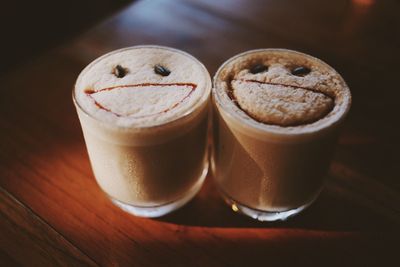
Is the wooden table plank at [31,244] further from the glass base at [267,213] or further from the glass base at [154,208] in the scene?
the glass base at [267,213]

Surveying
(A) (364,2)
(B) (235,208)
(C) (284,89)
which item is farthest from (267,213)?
(A) (364,2)

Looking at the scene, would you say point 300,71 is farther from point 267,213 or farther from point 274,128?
point 267,213

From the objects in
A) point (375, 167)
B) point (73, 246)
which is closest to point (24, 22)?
point (73, 246)

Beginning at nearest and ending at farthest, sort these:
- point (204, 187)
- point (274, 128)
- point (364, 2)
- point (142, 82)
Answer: point (274, 128)
point (142, 82)
point (204, 187)
point (364, 2)

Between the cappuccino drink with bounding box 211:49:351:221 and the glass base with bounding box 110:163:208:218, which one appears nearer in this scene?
the cappuccino drink with bounding box 211:49:351:221

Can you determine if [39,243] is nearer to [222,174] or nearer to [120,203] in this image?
[120,203]

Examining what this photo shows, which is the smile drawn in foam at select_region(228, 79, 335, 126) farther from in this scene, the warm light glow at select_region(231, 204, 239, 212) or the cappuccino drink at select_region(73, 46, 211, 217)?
→ the warm light glow at select_region(231, 204, 239, 212)

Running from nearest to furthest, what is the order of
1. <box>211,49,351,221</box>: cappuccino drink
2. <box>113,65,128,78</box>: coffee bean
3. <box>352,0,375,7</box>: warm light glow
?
<box>211,49,351,221</box>: cappuccino drink, <box>113,65,128,78</box>: coffee bean, <box>352,0,375,7</box>: warm light glow

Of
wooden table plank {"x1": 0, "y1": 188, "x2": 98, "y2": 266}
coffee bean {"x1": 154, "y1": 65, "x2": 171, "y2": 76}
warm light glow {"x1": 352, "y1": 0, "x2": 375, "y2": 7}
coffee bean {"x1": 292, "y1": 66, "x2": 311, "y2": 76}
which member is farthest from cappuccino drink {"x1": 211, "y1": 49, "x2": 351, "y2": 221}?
warm light glow {"x1": 352, "y1": 0, "x2": 375, "y2": 7}
